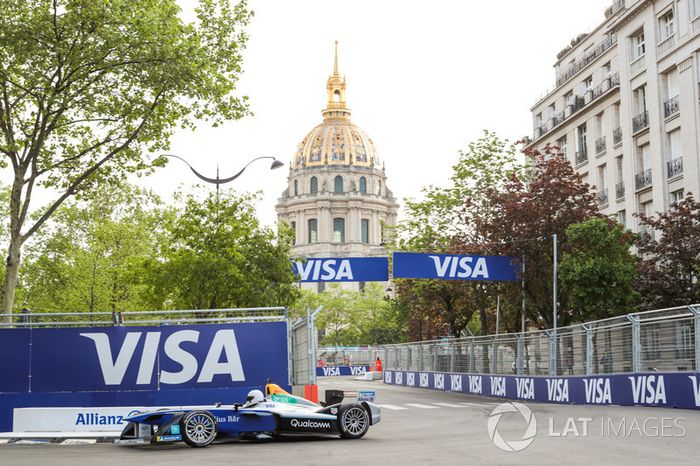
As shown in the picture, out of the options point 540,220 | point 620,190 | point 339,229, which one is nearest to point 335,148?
point 339,229

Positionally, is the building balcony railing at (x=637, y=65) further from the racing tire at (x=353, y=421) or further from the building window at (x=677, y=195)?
the racing tire at (x=353, y=421)

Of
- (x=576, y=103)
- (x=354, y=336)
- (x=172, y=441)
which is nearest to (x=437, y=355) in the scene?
(x=576, y=103)

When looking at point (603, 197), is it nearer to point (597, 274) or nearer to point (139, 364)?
point (597, 274)

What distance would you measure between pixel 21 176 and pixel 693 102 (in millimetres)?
27977

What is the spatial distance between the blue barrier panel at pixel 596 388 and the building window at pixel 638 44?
18.5 metres

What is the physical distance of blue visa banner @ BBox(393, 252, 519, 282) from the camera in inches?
1225

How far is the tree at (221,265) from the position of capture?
32.8 metres

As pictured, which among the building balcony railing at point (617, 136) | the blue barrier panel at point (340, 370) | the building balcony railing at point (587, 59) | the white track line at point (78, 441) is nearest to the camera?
the white track line at point (78, 441)

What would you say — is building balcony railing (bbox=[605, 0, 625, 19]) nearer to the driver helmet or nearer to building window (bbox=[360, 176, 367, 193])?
the driver helmet

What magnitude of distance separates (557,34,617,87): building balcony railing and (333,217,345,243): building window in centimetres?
12655

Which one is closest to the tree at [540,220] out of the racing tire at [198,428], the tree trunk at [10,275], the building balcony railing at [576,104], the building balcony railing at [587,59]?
the building balcony railing at [576,104]

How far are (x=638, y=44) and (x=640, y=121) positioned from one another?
153 inches

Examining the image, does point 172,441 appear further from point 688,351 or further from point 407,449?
point 688,351

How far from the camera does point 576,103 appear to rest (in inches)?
2032
